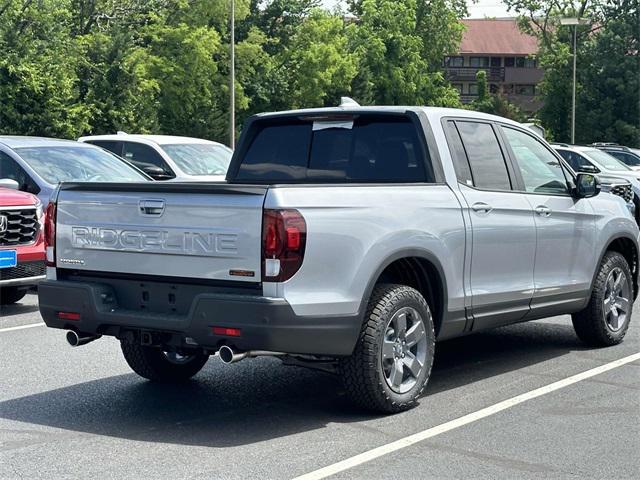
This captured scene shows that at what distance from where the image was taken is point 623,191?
1891cm

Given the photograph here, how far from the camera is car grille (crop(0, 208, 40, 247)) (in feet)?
35.6

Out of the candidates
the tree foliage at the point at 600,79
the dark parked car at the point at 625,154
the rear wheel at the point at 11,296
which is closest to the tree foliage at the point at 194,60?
the tree foliage at the point at 600,79

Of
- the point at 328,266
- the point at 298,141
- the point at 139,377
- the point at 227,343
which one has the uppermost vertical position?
the point at 298,141

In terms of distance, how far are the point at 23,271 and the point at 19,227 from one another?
0.45 m

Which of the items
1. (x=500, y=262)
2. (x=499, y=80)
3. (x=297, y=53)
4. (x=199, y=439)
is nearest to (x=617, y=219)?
(x=500, y=262)

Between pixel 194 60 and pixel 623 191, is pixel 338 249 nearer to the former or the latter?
pixel 623 191

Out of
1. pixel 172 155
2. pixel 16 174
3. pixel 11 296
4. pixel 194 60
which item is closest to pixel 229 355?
pixel 11 296

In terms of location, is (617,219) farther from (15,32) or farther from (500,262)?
(15,32)

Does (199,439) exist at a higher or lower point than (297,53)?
lower

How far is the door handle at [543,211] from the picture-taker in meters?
8.07

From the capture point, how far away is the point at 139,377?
785cm

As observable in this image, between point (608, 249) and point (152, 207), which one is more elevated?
point (152, 207)

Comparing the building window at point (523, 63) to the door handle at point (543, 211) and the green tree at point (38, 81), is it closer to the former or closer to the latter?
the green tree at point (38, 81)

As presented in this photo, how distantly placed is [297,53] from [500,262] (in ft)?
205
